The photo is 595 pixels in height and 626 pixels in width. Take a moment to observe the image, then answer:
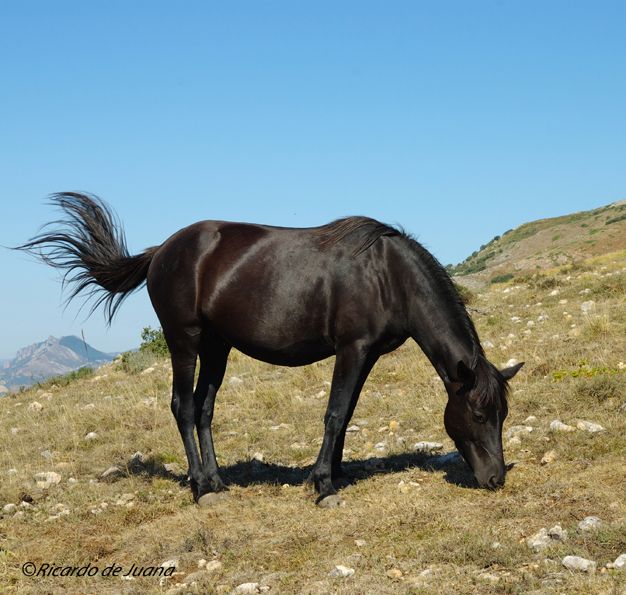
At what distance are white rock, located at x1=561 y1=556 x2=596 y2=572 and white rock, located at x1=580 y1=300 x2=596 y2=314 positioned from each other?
8.75 m

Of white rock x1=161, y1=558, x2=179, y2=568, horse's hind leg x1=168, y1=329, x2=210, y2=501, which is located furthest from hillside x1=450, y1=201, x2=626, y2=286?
white rock x1=161, y1=558, x2=179, y2=568

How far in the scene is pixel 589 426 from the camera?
282 inches

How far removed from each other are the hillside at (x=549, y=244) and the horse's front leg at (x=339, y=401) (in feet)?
92.5

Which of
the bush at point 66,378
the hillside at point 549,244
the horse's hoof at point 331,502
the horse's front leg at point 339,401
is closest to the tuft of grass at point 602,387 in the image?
the horse's front leg at point 339,401

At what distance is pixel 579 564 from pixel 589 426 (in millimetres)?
3015

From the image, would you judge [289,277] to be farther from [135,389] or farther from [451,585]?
[135,389]

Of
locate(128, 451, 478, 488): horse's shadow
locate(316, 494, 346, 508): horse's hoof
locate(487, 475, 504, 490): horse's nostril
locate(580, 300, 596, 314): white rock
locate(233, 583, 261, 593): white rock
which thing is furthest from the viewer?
locate(580, 300, 596, 314): white rock

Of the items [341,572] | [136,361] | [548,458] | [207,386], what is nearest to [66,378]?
[136,361]

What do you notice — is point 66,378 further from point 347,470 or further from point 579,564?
point 579,564

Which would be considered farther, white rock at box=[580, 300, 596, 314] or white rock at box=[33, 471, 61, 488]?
white rock at box=[580, 300, 596, 314]

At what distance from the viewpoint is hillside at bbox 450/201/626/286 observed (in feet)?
132

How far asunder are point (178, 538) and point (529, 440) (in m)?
3.53

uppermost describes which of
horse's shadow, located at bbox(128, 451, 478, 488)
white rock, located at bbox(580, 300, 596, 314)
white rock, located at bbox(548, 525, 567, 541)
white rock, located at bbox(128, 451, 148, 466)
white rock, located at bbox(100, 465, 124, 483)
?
white rock, located at bbox(548, 525, 567, 541)

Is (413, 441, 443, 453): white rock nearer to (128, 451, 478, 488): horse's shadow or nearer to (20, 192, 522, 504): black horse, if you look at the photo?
(128, 451, 478, 488): horse's shadow
